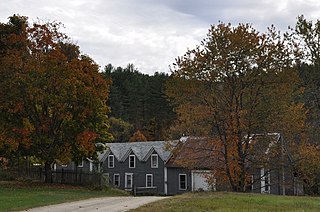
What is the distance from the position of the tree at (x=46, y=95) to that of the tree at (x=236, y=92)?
32.8 feet

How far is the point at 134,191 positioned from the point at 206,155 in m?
17.2

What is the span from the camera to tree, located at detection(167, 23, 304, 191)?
27.0 m

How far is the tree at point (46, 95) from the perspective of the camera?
34438mm

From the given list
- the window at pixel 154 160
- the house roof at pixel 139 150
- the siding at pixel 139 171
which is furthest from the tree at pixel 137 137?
the window at pixel 154 160

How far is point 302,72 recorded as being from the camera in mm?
31344

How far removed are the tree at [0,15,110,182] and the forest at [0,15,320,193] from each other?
7 cm

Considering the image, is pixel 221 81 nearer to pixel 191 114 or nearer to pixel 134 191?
pixel 191 114

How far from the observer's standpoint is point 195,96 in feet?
91.7

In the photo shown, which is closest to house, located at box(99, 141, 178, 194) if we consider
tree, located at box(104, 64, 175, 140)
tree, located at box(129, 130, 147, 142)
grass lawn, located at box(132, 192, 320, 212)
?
tree, located at box(129, 130, 147, 142)

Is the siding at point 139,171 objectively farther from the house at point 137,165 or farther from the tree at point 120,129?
the tree at point 120,129

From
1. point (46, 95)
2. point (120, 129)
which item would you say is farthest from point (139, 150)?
point (120, 129)

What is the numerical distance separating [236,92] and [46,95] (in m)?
14.4

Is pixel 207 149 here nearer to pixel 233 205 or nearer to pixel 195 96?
pixel 195 96

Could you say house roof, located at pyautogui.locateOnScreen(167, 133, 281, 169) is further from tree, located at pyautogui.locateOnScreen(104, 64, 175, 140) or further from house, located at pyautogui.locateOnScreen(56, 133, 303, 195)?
tree, located at pyautogui.locateOnScreen(104, 64, 175, 140)
